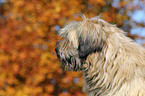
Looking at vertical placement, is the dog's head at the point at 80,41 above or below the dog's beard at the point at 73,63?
above

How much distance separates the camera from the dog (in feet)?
9.41

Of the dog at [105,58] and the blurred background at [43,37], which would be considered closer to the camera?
the dog at [105,58]

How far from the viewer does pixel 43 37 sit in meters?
7.00

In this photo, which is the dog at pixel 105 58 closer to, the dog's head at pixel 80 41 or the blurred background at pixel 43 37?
the dog's head at pixel 80 41

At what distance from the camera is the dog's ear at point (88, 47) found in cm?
300

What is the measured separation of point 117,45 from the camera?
118 inches

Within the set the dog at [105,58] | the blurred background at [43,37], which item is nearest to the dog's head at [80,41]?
the dog at [105,58]

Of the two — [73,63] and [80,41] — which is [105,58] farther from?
[73,63]

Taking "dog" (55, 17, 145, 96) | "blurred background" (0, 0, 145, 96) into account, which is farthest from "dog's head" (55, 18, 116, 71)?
"blurred background" (0, 0, 145, 96)

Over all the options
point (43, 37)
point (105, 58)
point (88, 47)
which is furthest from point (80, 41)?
point (43, 37)

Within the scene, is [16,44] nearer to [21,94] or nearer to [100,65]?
[21,94]

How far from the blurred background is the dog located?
9.75 feet

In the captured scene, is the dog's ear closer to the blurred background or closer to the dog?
the dog

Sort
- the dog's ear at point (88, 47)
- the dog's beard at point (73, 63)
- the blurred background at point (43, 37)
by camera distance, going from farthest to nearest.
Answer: the blurred background at point (43, 37), the dog's beard at point (73, 63), the dog's ear at point (88, 47)
